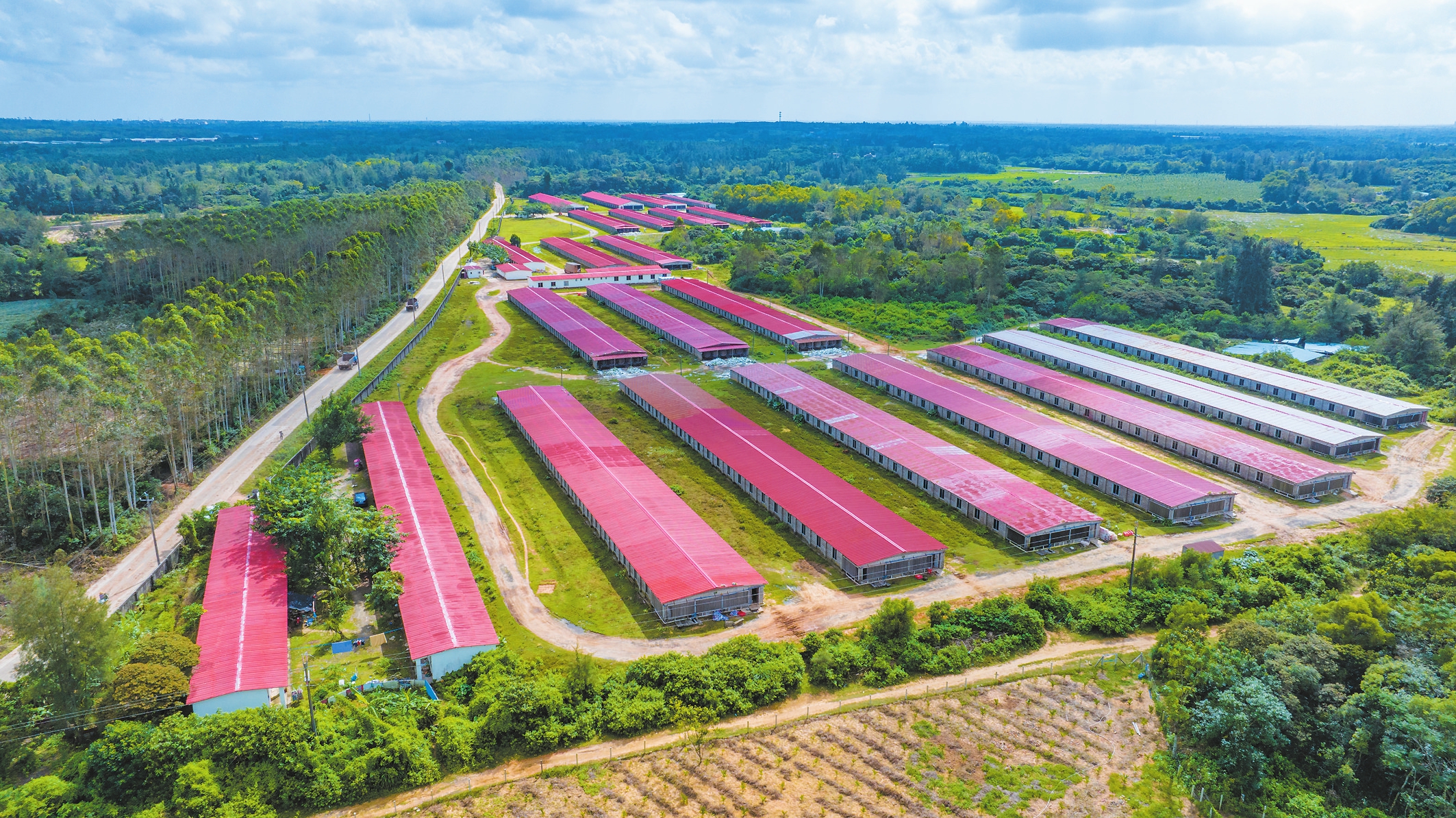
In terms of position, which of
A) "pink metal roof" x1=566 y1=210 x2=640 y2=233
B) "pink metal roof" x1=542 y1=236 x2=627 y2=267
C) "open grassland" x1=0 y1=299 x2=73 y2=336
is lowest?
"open grassland" x1=0 y1=299 x2=73 y2=336

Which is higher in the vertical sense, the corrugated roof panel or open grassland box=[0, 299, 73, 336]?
open grassland box=[0, 299, 73, 336]

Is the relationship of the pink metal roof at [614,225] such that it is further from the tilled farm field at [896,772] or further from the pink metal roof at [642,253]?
the tilled farm field at [896,772]

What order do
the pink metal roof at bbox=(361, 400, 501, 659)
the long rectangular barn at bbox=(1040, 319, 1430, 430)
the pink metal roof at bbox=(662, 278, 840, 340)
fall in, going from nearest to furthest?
the pink metal roof at bbox=(361, 400, 501, 659) → the long rectangular barn at bbox=(1040, 319, 1430, 430) → the pink metal roof at bbox=(662, 278, 840, 340)

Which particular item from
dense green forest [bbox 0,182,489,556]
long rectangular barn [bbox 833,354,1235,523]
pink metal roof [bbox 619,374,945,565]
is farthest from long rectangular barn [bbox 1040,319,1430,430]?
dense green forest [bbox 0,182,489,556]

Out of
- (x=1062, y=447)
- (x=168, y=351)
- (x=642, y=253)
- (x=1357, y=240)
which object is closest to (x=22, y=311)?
(x=168, y=351)

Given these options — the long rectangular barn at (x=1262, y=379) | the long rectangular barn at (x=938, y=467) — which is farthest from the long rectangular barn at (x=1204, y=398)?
the long rectangular barn at (x=938, y=467)

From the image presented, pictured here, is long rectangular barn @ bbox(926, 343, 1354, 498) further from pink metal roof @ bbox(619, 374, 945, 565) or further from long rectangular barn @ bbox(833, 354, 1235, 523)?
pink metal roof @ bbox(619, 374, 945, 565)

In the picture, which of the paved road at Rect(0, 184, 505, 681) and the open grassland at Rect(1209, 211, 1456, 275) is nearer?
the paved road at Rect(0, 184, 505, 681)

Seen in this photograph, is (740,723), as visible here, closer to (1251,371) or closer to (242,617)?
(242,617)

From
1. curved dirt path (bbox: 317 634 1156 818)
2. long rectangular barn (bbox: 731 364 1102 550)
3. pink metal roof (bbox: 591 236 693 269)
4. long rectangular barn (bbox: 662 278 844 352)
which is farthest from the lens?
pink metal roof (bbox: 591 236 693 269)
